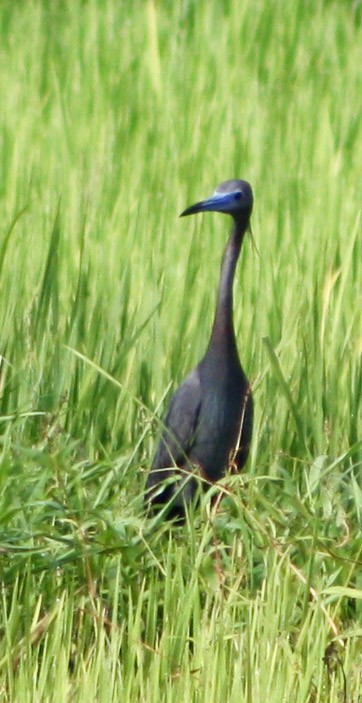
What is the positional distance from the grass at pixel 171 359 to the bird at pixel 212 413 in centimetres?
6

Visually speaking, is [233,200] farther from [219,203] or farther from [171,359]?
[171,359]

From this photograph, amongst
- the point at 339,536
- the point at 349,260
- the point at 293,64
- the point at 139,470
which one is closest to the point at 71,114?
the point at 293,64

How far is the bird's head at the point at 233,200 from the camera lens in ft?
10.8

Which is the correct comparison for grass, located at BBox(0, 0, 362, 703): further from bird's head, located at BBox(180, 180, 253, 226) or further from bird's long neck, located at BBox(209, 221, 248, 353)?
bird's head, located at BBox(180, 180, 253, 226)

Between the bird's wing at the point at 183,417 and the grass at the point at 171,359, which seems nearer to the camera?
the grass at the point at 171,359

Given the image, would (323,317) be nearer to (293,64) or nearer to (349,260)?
(349,260)

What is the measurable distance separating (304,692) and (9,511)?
24.4 inches

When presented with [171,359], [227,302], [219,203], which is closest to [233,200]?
[219,203]

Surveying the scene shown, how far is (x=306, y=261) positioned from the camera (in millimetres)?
3881

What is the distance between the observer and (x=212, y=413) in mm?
3225

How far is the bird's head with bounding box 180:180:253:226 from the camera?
A: 10.8 feet

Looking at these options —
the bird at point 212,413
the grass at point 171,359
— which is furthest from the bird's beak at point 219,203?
the grass at point 171,359

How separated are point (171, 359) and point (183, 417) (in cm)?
28

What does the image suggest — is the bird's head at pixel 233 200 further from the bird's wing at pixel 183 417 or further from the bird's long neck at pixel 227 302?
the bird's wing at pixel 183 417
